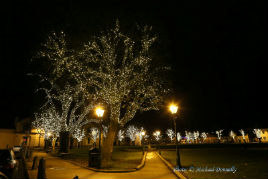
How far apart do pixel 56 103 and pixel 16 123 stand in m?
27.5

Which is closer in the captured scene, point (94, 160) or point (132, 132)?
point (94, 160)

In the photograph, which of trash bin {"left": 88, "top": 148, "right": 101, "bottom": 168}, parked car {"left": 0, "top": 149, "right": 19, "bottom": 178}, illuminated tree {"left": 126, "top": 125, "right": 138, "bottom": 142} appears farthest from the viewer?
illuminated tree {"left": 126, "top": 125, "right": 138, "bottom": 142}

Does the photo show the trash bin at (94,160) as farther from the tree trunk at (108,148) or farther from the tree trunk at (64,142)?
the tree trunk at (64,142)

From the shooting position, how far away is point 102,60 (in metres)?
14.6

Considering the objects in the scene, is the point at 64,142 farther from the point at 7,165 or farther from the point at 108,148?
the point at 7,165

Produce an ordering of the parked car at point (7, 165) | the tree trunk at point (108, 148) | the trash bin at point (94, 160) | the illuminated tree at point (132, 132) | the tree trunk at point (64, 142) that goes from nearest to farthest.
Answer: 1. the parked car at point (7, 165)
2. the trash bin at point (94, 160)
3. the tree trunk at point (108, 148)
4. the tree trunk at point (64, 142)
5. the illuminated tree at point (132, 132)

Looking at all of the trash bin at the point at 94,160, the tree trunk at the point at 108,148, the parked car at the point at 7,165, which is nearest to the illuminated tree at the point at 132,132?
the tree trunk at the point at 108,148

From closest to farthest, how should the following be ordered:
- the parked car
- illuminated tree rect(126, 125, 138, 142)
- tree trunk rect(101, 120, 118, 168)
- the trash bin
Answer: the parked car
the trash bin
tree trunk rect(101, 120, 118, 168)
illuminated tree rect(126, 125, 138, 142)

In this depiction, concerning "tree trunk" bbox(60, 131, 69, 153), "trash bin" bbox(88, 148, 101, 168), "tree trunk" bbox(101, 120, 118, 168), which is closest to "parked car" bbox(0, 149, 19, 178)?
"trash bin" bbox(88, 148, 101, 168)

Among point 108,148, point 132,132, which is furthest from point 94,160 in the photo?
point 132,132

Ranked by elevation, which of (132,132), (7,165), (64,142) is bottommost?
(7,165)

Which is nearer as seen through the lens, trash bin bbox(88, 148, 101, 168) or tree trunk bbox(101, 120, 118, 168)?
trash bin bbox(88, 148, 101, 168)

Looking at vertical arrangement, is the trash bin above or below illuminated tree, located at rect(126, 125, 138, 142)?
below

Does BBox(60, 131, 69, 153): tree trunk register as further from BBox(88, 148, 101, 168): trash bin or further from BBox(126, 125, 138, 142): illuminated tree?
BBox(126, 125, 138, 142): illuminated tree
